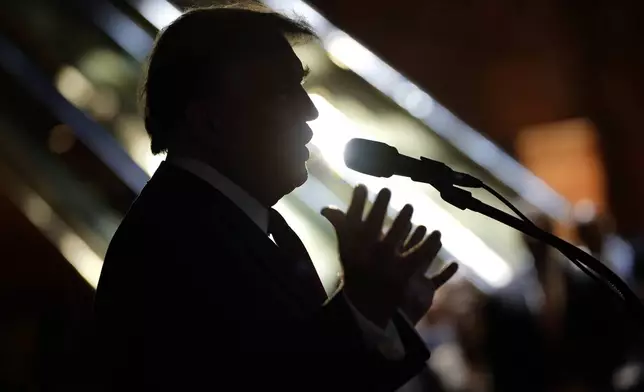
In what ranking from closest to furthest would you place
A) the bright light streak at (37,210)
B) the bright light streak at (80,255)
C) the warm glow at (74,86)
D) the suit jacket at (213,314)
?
the suit jacket at (213,314), the bright light streak at (80,255), the bright light streak at (37,210), the warm glow at (74,86)

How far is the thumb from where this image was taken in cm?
126

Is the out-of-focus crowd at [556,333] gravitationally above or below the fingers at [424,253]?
above

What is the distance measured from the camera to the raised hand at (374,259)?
4.05 feet

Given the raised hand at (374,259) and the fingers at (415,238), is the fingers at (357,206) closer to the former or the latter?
the raised hand at (374,259)

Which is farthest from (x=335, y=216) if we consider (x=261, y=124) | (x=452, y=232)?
(x=452, y=232)

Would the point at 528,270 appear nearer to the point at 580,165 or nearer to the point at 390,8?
the point at 580,165

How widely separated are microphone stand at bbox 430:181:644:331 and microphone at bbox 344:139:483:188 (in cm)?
2

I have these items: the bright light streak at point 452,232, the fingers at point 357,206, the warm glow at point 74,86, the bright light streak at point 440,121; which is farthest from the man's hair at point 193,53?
the bright light streak at point 440,121

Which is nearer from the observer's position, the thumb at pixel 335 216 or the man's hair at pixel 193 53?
the thumb at pixel 335 216

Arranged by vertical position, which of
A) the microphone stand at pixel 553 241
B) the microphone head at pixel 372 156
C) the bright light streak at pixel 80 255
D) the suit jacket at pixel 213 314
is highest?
the microphone stand at pixel 553 241

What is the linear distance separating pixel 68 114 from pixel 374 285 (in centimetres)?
369

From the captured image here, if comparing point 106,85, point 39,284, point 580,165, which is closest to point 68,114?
point 106,85

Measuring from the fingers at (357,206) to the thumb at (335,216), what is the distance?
15 millimetres

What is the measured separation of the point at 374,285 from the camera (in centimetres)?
124
